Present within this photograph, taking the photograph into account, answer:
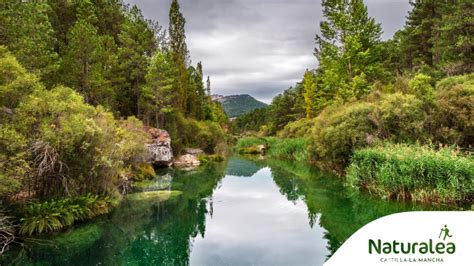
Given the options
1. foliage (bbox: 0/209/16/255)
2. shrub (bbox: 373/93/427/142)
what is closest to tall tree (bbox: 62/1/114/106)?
foliage (bbox: 0/209/16/255)

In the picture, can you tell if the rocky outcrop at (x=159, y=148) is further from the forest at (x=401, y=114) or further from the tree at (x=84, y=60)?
the forest at (x=401, y=114)

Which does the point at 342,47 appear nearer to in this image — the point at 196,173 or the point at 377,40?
the point at 377,40

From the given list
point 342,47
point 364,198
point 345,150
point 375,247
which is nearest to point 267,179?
point 345,150

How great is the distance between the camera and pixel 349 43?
40.6 metres

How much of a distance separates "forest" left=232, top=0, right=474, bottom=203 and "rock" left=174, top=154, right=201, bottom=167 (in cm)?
1134

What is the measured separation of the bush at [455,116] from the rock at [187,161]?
82.6 feet

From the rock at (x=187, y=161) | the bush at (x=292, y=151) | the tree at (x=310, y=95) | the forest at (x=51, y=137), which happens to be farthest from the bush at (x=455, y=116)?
the tree at (x=310, y=95)

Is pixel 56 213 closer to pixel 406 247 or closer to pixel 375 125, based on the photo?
pixel 406 247

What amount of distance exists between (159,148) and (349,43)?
22.6 m

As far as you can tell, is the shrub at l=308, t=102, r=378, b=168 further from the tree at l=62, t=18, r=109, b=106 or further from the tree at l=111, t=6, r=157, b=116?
the tree at l=111, t=6, r=157, b=116

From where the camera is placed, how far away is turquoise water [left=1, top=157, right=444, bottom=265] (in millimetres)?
11836

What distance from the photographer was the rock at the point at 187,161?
40719mm

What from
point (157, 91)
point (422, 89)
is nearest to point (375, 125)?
point (422, 89)

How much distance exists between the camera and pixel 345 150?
2522 centimetres
